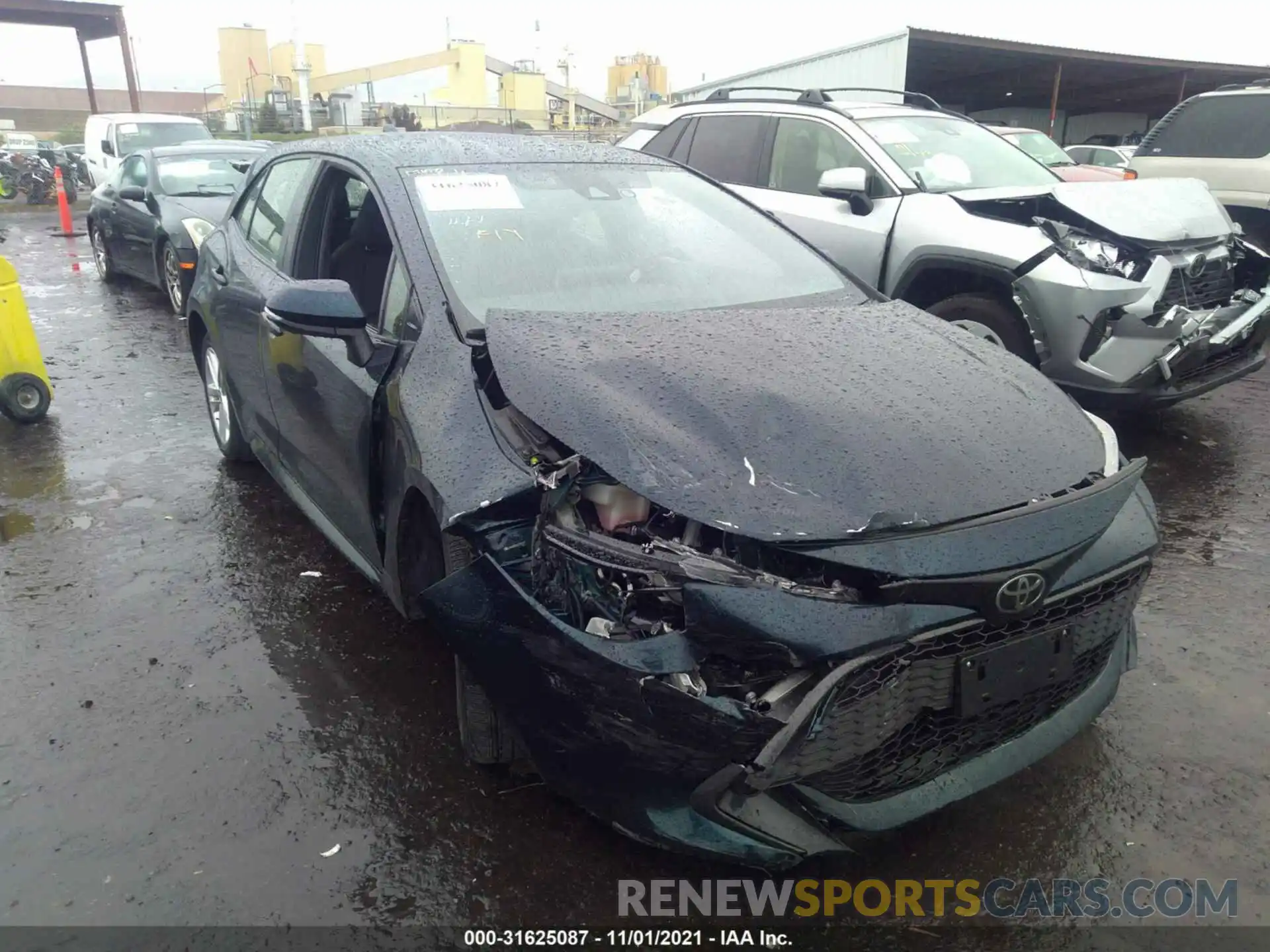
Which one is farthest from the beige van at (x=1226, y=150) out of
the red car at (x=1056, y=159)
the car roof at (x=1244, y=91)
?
the red car at (x=1056, y=159)

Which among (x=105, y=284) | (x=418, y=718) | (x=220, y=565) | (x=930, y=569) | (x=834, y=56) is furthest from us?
(x=834, y=56)

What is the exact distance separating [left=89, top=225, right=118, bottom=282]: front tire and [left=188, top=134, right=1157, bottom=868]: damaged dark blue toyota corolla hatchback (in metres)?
8.89

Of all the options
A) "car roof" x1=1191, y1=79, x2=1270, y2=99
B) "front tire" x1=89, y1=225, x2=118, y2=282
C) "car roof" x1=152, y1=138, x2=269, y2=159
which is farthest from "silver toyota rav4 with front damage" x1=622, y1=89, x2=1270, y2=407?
"front tire" x1=89, y1=225, x2=118, y2=282

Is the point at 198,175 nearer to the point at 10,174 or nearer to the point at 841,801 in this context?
the point at 841,801

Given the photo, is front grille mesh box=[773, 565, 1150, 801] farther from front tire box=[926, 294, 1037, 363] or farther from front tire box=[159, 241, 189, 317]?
front tire box=[159, 241, 189, 317]

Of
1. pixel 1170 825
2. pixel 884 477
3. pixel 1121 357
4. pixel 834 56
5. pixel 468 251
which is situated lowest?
pixel 1170 825

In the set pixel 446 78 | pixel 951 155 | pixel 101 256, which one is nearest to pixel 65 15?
pixel 101 256

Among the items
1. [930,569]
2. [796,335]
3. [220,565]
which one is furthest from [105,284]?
[930,569]

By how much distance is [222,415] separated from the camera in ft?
16.3

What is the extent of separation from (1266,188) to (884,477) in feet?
27.3

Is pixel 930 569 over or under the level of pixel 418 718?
over

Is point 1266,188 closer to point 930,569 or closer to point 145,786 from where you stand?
point 930,569

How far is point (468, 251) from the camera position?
3018 millimetres

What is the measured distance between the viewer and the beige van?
27.8 ft
